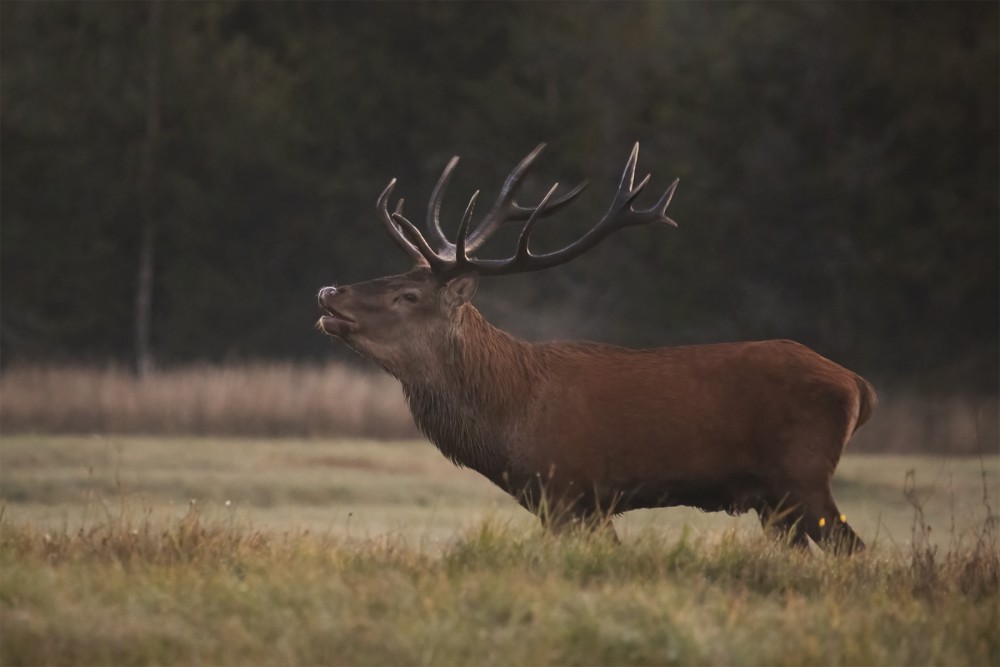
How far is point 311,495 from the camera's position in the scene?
545 inches

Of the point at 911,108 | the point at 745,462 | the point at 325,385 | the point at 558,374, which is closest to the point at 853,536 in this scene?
the point at 745,462

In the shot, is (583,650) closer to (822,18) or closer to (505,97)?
(822,18)

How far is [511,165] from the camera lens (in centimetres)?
2873

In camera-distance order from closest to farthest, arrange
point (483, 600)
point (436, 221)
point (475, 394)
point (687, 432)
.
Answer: point (483, 600), point (687, 432), point (475, 394), point (436, 221)

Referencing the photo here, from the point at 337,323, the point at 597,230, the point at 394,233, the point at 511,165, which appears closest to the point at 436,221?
the point at 394,233

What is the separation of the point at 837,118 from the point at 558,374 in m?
17.6

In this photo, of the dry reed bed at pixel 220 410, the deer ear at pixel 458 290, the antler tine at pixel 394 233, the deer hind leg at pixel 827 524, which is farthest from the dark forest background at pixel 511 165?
the deer ear at pixel 458 290

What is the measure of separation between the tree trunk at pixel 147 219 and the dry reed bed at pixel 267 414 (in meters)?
7.42

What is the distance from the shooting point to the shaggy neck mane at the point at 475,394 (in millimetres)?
8656

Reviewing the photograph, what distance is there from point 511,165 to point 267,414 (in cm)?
1048

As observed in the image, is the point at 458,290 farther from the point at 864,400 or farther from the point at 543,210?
the point at 864,400

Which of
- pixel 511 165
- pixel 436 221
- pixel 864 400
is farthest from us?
pixel 511 165

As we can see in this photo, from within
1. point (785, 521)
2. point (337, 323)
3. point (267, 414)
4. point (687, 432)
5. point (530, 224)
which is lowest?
point (267, 414)

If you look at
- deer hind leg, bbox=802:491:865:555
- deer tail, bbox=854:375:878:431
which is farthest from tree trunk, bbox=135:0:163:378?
deer hind leg, bbox=802:491:865:555
